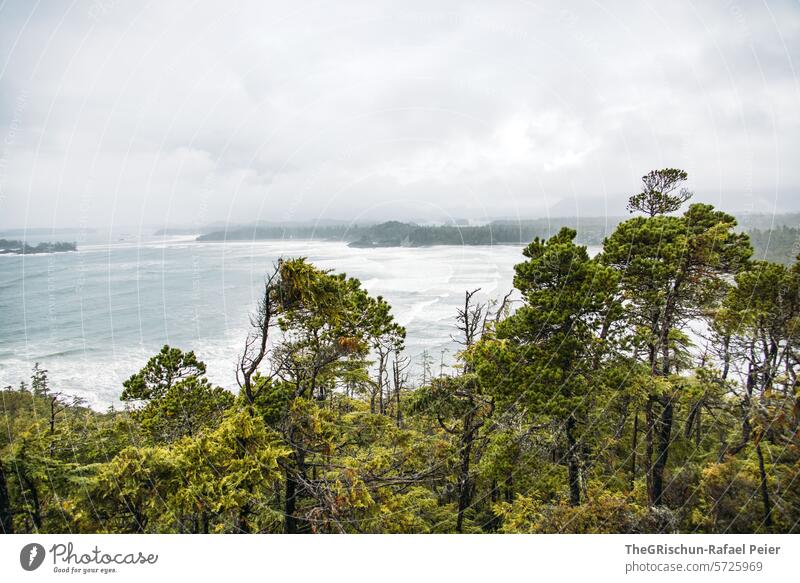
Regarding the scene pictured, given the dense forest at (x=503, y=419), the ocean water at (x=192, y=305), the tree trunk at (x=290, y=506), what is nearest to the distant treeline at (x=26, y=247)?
the ocean water at (x=192, y=305)

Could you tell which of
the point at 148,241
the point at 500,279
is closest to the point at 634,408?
the point at 500,279

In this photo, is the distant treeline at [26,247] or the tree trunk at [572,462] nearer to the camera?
the tree trunk at [572,462]

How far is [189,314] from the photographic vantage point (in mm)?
46562

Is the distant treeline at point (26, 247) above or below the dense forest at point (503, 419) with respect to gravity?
above

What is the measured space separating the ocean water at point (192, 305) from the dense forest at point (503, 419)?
72.4 ft

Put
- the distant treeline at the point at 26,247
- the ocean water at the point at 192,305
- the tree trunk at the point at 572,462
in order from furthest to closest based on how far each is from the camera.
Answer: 1. the ocean water at the point at 192,305
2. the distant treeline at the point at 26,247
3. the tree trunk at the point at 572,462

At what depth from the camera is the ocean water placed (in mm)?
38688

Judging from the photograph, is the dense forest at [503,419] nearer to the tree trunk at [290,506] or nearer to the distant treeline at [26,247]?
the tree trunk at [290,506]

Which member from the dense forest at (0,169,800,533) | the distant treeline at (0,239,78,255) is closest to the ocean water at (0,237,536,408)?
the distant treeline at (0,239,78,255)

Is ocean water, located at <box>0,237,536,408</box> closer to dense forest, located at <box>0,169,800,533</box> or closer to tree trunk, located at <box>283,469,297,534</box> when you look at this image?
dense forest, located at <box>0,169,800,533</box>

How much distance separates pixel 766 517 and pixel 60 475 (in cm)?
1203

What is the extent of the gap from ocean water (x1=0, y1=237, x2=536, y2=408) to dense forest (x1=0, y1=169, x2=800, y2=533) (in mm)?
22083

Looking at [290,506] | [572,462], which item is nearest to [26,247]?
[290,506]

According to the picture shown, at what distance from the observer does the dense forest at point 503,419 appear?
6539 mm
